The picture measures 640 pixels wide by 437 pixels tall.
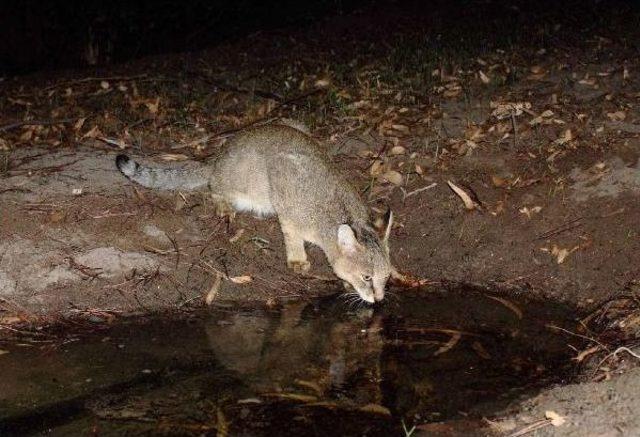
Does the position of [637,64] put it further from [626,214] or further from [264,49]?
[264,49]

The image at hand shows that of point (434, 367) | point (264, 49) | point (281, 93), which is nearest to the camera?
point (434, 367)

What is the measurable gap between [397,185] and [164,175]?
2.56 meters

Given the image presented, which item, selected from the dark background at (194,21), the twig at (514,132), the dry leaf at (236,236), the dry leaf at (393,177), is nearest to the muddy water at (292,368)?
the dry leaf at (236,236)

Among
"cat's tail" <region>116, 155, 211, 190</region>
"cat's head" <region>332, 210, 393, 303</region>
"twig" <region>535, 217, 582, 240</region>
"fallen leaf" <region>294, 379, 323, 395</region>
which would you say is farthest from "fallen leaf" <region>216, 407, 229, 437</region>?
"twig" <region>535, 217, 582, 240</region>

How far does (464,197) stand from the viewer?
779cm

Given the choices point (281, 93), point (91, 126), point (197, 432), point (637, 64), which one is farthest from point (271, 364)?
point (637, 64)

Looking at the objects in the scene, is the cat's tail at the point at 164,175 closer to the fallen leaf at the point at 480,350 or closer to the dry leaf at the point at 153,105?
the dry leaf at the point at 153,105

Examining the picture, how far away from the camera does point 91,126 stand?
10039mm

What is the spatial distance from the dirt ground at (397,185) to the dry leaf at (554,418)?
3cm

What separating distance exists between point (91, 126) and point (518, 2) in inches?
407

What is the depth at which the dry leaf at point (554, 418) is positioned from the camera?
14.7 feet

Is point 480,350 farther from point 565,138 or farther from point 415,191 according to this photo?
point 565,138

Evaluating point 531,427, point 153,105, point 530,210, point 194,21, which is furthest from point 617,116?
point 194,21

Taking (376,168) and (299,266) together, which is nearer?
(299,266)
